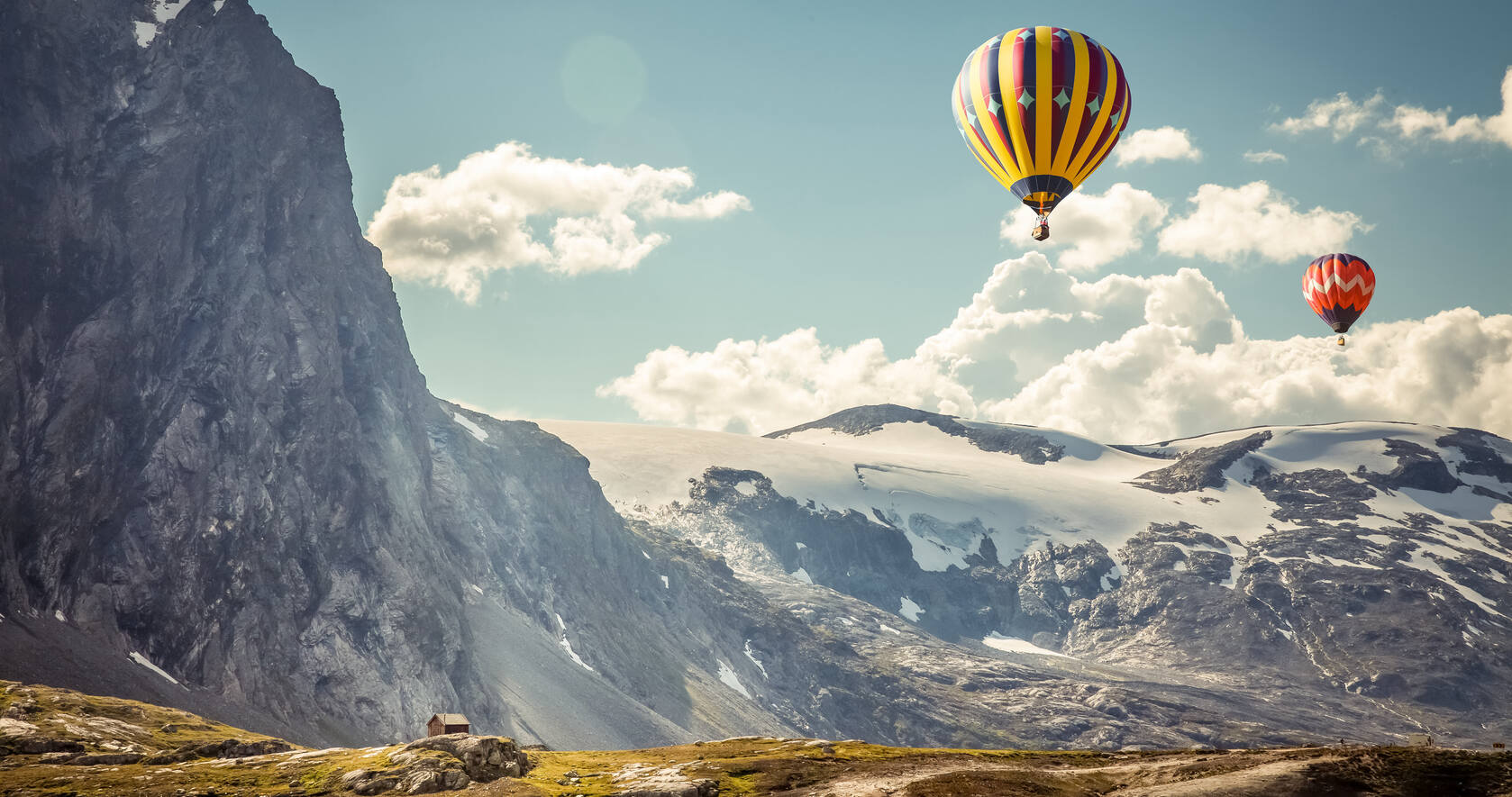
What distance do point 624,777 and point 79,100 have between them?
17607cm

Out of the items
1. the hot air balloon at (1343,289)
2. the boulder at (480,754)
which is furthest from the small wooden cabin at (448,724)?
the hot air balloon at (1343,289)

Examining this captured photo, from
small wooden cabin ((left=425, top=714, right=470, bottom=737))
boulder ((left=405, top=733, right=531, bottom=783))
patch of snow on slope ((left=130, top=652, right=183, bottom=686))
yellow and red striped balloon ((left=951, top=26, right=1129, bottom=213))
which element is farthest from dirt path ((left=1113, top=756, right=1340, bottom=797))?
patch of snow on slope ((left=130, top=652, right=183, bottom=686))

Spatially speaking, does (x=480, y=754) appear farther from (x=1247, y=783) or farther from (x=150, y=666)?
(x=150, y=666)

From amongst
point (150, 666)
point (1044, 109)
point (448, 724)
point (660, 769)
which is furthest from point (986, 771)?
point (150, 666)

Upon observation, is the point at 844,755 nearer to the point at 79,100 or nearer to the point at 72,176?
the point at 72,176

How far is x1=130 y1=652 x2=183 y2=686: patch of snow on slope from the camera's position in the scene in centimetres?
16388

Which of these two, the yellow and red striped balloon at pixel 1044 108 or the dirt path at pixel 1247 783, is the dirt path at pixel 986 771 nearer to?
the dirt path at pixel 1247 783

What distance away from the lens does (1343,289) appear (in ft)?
490

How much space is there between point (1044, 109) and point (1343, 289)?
75198mm

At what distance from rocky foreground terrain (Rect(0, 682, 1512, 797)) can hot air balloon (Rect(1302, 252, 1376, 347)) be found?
7941 cm

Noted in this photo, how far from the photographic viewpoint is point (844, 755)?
10088 centimetres

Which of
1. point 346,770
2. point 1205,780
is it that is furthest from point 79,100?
point 1205,780

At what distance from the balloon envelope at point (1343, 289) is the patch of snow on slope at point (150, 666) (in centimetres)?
17401

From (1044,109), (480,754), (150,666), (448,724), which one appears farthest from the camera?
(150,666)
